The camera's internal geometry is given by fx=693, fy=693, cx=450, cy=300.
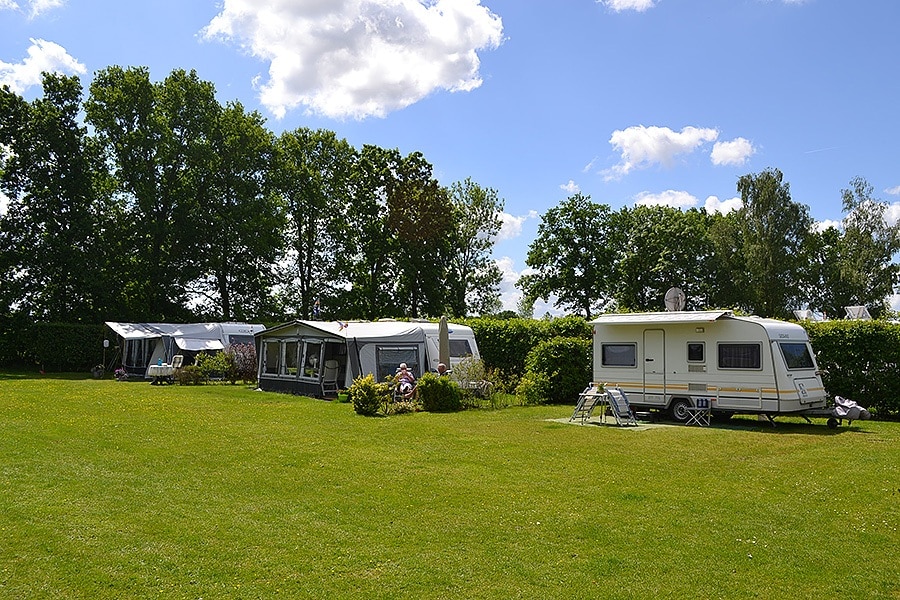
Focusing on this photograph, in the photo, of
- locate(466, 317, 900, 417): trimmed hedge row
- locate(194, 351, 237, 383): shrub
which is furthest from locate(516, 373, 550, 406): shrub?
locate(194, 351, 237, 383): shrub

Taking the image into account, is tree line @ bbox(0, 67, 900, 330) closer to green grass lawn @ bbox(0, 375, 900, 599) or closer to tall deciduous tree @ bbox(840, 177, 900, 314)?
tall deciduous tree @ bbox(840, 177, 900, 314)

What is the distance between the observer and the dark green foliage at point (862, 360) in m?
13.2

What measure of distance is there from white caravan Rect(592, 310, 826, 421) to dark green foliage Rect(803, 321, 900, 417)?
46.9 inches

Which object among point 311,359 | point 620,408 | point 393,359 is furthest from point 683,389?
point 311,359

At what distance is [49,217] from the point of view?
29844mm

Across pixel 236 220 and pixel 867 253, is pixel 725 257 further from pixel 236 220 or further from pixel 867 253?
pixel 236 220

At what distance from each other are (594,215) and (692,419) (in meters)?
25.7

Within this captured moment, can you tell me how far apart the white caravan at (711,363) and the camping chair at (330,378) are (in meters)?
7.21

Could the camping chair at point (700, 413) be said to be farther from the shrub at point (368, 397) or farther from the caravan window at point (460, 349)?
the caravan window at point (460, 349)

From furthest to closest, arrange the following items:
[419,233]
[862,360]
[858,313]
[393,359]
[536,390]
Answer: [419,233] < [858,313] < [393,359] < [536,390] < [862,360]

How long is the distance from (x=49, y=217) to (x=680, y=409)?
27874 mm

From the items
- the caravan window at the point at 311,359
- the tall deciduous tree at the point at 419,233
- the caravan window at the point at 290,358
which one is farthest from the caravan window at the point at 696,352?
the tall deciduous tree at the point at 419,233

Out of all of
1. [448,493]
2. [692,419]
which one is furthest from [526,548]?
[692,419]

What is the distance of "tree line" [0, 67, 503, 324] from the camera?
1173 inches
